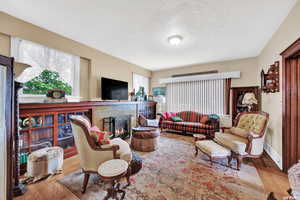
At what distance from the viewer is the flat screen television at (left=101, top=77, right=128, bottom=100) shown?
12.0ft

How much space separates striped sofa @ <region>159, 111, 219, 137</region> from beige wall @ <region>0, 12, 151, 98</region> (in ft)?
6.71

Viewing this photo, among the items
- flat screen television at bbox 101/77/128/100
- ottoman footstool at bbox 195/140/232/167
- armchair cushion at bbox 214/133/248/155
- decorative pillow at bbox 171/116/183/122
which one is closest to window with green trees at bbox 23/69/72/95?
flat screen television at bbox 101/77/128/100

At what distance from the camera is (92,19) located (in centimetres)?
227

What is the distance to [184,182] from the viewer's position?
188 cm

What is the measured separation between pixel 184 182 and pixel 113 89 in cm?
Result: 310

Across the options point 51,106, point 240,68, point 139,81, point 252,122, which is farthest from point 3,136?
point 240,68

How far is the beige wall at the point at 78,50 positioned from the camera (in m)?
2.16

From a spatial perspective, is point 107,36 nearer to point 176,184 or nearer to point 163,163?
point 163,163

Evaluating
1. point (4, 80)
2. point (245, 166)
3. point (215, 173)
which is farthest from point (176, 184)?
point (4, 80)

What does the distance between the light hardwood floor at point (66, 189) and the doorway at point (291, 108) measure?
0.27 metres

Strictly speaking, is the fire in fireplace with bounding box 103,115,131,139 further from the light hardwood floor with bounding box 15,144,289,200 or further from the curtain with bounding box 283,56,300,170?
the curtain with bounding box 283,56,300,170

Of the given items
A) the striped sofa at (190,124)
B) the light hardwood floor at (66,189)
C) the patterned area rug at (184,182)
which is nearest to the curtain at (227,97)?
the striped sofa at (190,124)

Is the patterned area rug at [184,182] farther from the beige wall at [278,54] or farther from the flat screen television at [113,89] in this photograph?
the flat screen television at [113,89]

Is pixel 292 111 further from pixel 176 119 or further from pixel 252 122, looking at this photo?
pixel 176 119
